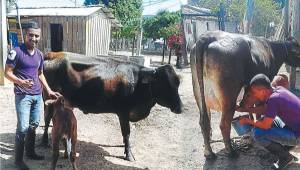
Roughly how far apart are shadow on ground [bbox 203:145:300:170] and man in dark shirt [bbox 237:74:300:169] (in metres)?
0.29

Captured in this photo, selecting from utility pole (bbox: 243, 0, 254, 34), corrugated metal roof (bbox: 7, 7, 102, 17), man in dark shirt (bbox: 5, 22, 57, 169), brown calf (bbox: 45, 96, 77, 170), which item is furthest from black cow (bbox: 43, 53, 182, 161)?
corrugated metal roof (bbox: 7, 7, 102, 17)

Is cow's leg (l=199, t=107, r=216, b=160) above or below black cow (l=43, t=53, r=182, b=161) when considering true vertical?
below

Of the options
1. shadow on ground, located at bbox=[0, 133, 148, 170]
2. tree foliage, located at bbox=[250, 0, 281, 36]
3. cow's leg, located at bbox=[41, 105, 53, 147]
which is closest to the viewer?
shadow on ground, located at bbox=[0, 133, 148, 170]

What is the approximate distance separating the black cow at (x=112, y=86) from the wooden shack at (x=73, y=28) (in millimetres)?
13585

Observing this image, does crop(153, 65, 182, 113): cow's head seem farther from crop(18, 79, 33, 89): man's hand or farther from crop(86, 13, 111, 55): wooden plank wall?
crop(86, 13, 111, 55): wooden plank wall

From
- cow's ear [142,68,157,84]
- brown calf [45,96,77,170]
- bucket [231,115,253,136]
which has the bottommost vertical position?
bucket [231,115,253,136]

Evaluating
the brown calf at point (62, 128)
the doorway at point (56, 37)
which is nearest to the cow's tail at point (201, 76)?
the brown calf at point (62, 128)

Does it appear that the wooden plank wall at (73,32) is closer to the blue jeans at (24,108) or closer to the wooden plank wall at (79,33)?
the wooden plank wall at (79,33)

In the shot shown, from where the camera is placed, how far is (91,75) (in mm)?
6133

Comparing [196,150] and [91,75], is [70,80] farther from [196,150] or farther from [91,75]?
[196,150]

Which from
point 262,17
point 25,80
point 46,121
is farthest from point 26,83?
point 262,17

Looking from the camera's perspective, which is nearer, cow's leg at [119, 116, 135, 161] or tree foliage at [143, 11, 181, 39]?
cow's leg at [119, 116, 135, 161]

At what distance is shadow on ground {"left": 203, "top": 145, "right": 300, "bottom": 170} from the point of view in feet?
17.7

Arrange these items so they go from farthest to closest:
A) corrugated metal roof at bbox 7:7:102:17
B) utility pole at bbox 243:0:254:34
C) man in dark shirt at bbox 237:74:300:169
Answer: corrugated metal roof at bbox 7:7:102:17, utility pole at bbox 243:0:254:34, man in dark shirt at bbox 237:74:300:169
